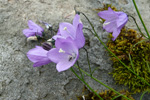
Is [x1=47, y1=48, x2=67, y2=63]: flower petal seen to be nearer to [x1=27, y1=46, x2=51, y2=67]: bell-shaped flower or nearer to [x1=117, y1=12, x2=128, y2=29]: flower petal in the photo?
[x1=27, y1=46, x2=51, y2=67]: bell-shaped flower

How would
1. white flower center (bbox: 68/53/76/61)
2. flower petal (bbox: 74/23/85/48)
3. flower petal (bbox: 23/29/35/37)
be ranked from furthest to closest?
flower petal (bbox: 23/29/35/37) → white flower center (bbox: 68/53/76/61) → flower petal (bbox: 74/23/85/48)

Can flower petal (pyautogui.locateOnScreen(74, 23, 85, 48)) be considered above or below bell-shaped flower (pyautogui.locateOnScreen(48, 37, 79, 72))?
above

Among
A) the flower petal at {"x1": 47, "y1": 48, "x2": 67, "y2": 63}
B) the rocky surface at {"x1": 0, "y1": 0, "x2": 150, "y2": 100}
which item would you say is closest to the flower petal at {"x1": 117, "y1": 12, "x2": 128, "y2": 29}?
the flower petal at {"x1": 47, "y1": 48, "x2": 67, "y2": 63}

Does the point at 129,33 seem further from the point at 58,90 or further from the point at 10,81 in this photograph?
the point at 10,81

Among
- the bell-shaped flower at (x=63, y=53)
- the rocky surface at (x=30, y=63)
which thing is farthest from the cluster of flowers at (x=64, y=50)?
the rocky surface at (x=30, y=63)

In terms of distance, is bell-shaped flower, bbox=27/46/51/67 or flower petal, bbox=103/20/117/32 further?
flower petal, bbox=103/20/117/32

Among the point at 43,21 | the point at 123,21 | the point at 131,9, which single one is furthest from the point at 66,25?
the point at 131,9

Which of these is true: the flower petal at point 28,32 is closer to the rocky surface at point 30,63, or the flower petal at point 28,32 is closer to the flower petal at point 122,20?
the rocky surface at point 30,63
